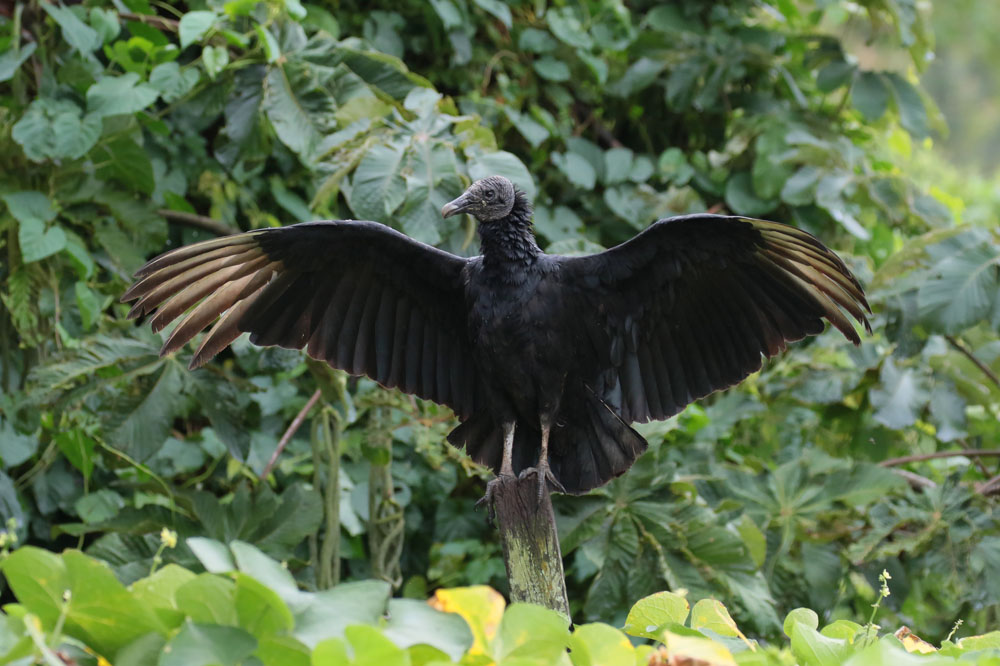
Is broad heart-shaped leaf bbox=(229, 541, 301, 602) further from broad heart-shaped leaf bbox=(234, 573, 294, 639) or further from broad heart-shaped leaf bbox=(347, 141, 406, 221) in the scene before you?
broad heart-shaped leaf bbox=(347, 141, 406, 221)

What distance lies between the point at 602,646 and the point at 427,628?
25cm

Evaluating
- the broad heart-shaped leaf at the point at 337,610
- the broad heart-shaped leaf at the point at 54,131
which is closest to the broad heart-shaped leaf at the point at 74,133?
the broad heart-shaped leaf at the point at 54,131

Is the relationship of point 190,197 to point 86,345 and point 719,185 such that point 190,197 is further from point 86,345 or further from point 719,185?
point 719,185

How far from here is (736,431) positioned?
4250mm

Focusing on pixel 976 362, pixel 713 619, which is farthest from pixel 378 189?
pixel 976 362

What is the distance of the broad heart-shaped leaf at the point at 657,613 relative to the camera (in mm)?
1657

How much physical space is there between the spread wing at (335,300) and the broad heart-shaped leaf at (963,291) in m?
1.50

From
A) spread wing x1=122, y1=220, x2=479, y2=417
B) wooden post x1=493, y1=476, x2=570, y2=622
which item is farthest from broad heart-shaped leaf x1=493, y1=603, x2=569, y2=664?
spread wing x1=122, y1=220, x2=479, y2=417

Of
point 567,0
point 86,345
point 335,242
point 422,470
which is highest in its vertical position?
point 567,0

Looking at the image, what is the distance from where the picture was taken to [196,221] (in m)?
3.49

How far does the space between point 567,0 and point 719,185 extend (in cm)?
101

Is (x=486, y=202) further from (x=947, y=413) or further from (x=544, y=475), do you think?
(x=947, y=413)

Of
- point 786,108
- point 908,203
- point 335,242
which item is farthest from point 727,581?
point 786,108

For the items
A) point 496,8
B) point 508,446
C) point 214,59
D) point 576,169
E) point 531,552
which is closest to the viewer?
point 531,552
